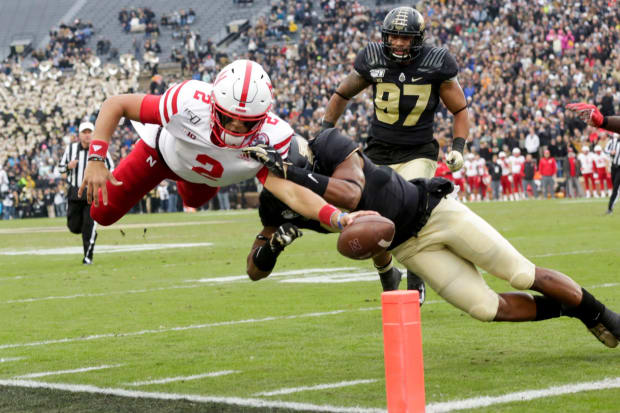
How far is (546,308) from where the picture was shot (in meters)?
4.79

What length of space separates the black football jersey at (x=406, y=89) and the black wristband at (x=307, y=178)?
1.98 m

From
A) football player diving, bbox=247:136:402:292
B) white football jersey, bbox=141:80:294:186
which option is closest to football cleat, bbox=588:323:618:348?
football player diving, bbox=247:136:402:292

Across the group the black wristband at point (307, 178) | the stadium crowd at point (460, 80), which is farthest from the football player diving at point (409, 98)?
the stadium crowd at point (460, 80)

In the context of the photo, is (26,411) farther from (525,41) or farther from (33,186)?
(33,186)

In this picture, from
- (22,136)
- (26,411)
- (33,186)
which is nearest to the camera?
(26,411)

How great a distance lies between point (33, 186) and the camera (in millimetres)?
30250

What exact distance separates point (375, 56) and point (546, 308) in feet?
7.59

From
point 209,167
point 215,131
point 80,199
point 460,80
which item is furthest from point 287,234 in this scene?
point 460,80

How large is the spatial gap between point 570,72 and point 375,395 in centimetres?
2250

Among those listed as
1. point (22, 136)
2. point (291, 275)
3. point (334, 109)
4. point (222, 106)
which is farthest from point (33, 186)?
point (222, 106)

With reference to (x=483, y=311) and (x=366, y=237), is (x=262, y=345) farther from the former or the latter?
(x=366, y=237)

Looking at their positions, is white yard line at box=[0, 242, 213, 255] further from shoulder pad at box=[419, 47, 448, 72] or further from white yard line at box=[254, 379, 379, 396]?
white yard line at box=[254, 379, 379, 396]

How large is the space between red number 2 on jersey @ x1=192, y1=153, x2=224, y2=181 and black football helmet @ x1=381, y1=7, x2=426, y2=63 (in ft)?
5.81

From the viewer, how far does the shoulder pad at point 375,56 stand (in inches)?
252
